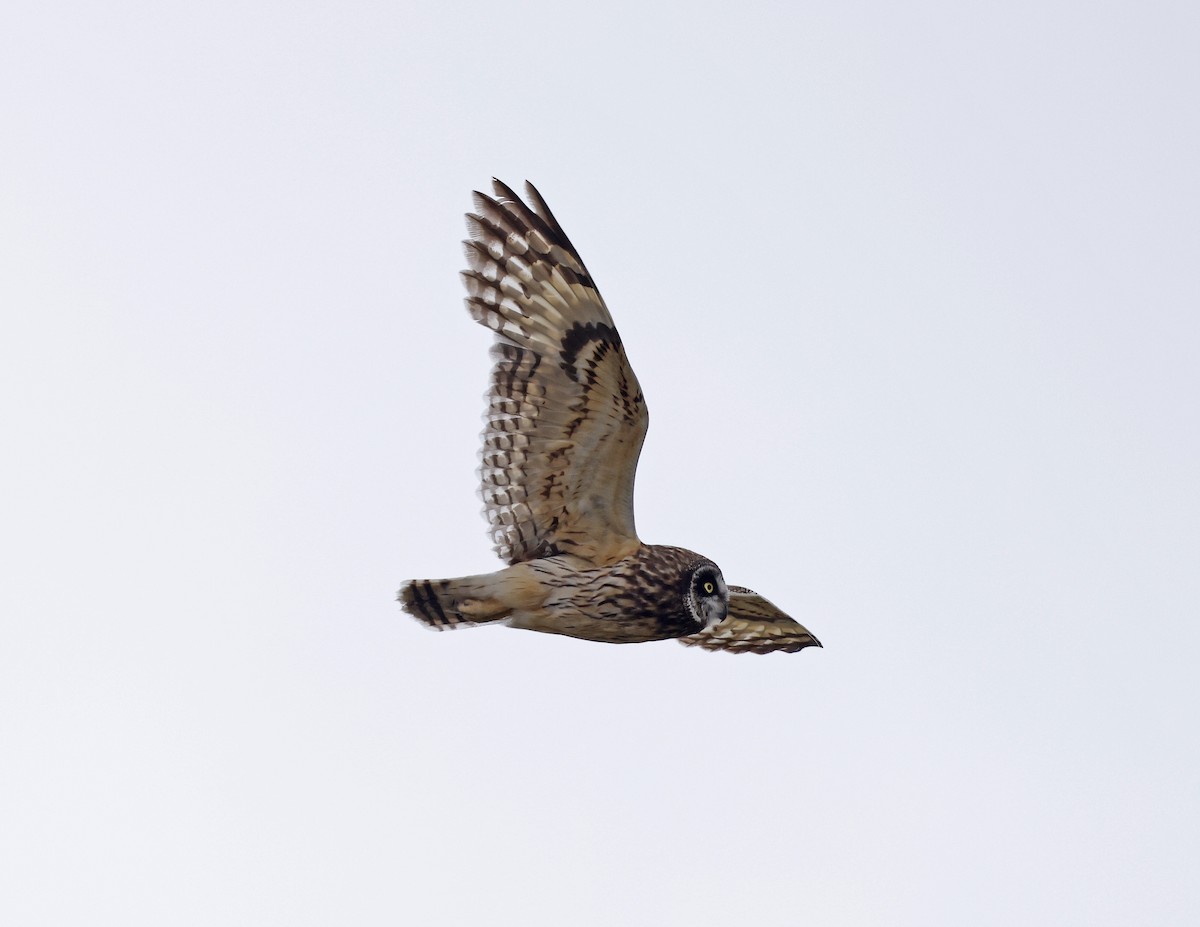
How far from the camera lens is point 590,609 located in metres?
10.7

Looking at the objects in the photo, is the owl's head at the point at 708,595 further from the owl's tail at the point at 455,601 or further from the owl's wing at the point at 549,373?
the owl's tail at the point at 455,601

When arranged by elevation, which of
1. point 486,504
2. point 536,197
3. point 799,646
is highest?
point 536,197

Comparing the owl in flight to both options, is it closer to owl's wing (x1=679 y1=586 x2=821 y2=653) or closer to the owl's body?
the owl's body

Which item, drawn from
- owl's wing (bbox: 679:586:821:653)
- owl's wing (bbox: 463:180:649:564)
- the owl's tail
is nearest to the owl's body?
the owl's tail

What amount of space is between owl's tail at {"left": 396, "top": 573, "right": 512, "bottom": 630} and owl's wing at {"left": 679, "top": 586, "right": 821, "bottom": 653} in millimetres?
2634

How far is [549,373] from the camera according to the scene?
10734 millimetres

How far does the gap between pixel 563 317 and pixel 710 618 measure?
2.29m

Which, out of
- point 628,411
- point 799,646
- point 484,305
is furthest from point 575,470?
point 799,646

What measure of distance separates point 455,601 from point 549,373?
169cm

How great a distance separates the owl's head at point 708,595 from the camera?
35.3 feet

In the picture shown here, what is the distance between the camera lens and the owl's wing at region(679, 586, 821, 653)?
509 inches

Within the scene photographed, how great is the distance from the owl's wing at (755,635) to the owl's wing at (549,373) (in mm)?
2324

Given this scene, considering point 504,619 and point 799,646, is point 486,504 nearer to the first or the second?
point 504,619

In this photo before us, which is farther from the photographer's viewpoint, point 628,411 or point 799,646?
point 799,646
